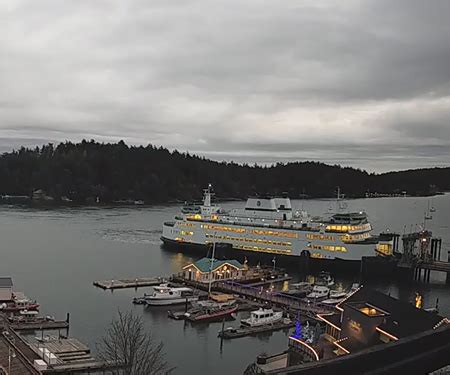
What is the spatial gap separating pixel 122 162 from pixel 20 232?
68041 mm

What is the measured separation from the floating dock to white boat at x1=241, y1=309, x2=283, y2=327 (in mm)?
195

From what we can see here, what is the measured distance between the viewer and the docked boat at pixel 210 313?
2350 cm

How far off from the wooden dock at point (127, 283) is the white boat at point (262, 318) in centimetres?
837

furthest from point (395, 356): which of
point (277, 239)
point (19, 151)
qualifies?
point (19, 151)

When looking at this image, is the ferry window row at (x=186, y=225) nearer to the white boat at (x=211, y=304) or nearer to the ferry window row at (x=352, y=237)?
the ferry window row at (x=352, y=237)

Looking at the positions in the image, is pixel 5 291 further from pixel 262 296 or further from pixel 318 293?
pixel 318 293

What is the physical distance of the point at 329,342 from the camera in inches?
642

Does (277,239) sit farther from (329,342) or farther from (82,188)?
(82,188)

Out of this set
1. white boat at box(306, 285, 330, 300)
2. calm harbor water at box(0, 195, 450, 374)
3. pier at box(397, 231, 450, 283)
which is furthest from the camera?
pier at box(397, 231, 450, 283)

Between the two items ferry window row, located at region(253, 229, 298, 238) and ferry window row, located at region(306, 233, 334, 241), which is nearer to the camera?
ferry window row, located at region(306, 233, 334, 241)

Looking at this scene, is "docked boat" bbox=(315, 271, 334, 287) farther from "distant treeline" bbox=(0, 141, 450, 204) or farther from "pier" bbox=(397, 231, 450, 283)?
"distant treeline" bbox=(0, 141, 450, 204)

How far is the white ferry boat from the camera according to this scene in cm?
3688

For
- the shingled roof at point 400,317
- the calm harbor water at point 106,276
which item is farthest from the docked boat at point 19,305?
the shingled roof at point 400,317

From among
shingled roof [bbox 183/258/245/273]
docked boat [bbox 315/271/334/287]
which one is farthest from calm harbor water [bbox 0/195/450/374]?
shingled roof [bbox 183/258/245/273]
